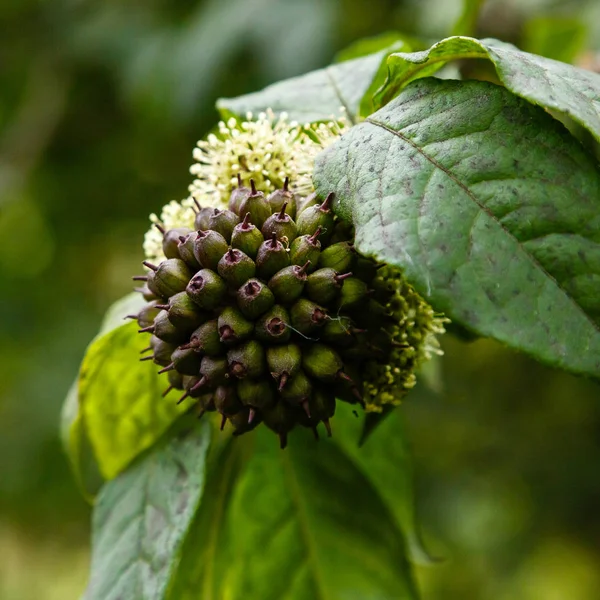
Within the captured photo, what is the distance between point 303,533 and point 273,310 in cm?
80

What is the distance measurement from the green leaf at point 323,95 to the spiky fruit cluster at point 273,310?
344 mm

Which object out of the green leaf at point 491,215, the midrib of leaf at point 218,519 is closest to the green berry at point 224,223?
the green leaf at point 491,215

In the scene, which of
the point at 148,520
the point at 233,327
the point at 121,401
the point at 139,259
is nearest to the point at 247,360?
the point at 233,327

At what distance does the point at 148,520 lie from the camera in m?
1.46

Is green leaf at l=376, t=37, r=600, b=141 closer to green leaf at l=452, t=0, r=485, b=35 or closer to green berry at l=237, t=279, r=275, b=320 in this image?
green berry at l=237, t=279, r=275, b=320

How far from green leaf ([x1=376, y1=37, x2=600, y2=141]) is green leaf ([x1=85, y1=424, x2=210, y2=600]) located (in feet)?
2.77

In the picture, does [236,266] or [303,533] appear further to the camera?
[303,533]

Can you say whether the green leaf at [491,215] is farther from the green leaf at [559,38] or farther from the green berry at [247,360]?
the green leaf at [559,38]

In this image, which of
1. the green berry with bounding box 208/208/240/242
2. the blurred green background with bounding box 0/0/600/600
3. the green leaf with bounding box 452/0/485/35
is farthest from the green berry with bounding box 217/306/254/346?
the blurred green background with bounding box 0/0/600/600

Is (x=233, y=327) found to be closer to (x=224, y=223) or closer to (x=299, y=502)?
(x=224, y=223)

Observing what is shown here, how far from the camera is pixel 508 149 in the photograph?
108 cm

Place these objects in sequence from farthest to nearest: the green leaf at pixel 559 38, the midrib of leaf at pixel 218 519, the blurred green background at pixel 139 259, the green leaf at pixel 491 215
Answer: the blurred green background at pixel 139 259 → the green leaf at pixel 559 38 → the midrib of leaf at pixel 218 519 → the green leaf at pixel 491 215

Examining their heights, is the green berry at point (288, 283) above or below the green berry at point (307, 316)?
above

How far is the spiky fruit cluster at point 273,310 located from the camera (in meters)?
1.22
